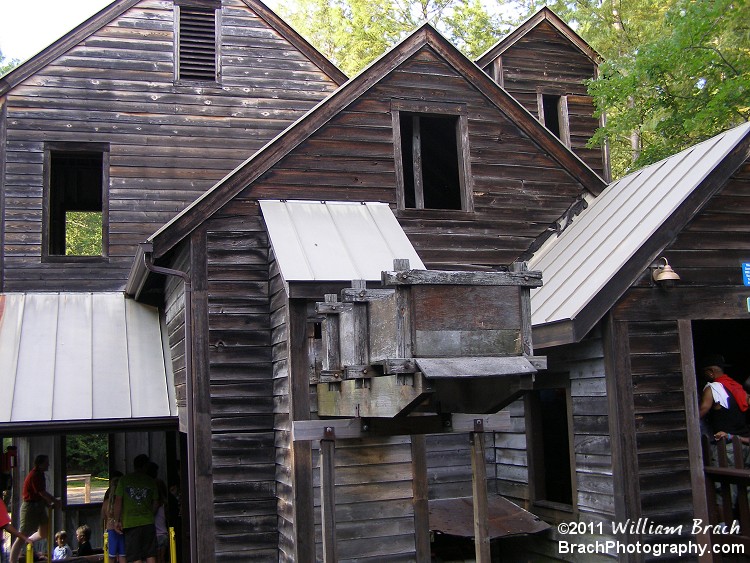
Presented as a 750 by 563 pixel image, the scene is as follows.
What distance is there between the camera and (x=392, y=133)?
1034 cm

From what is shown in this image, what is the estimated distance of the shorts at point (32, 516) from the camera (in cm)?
1270

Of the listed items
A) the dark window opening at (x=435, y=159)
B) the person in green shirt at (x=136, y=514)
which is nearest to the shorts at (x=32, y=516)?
the person in green shirt at (x=136, y=514)

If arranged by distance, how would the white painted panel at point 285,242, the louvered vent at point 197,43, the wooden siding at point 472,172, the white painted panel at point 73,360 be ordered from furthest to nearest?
the louvered vent at point 197,43 → the white painted panel at point 73,360 → the wooden siding at point 472,172 → the white painted panel at point 285,242

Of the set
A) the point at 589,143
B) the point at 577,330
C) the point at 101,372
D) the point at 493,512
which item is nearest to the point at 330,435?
the point at 577,330

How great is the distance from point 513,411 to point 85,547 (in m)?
8.59

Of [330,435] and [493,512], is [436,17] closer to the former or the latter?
[493,512]

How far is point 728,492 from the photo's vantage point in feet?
26.2

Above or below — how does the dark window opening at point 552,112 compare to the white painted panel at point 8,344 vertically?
above

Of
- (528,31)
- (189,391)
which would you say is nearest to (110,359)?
(189,391)

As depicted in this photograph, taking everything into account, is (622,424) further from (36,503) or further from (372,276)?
(36,503)

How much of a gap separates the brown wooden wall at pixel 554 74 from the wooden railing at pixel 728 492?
9473mm

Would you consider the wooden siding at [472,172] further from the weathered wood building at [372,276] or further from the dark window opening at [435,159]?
the dark window opening at [435,159]

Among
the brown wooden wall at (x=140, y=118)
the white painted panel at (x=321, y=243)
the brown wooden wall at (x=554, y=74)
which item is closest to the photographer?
the white painted panel at (x=321, y=243)

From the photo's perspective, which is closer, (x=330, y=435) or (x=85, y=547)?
(x=330, y=435)
